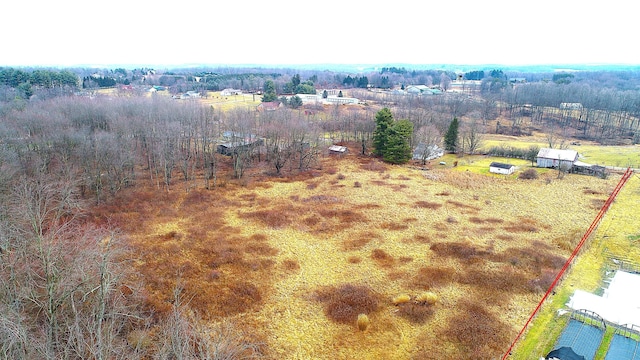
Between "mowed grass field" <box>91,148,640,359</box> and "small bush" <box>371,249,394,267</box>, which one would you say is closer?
"mowed grass field" <box>91,148,640,359</box>

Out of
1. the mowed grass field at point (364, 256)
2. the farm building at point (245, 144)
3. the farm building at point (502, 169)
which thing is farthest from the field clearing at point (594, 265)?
the farm building at point (245, 144)

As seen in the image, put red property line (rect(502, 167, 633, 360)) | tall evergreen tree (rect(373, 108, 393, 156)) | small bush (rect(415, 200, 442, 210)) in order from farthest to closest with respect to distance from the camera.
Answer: tall evergreen tree (rect(373, 108, 393, 156)), small bush (rect(415, 200, 442, 210)), red property line (rect(502, 167, 633, 360))

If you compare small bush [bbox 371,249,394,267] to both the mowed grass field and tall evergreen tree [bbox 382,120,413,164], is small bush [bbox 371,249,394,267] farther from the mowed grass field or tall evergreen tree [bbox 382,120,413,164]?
tall evergreen tree [bbox 382,120,413,164]

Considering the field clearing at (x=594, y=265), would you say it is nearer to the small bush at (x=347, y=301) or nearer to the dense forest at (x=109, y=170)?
the small bush at (x=347, y=301)

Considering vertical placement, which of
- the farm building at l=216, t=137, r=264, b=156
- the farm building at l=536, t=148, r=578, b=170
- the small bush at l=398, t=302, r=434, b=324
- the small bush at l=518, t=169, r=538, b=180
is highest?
the farm building at l=216, t=137, r=264, b=156

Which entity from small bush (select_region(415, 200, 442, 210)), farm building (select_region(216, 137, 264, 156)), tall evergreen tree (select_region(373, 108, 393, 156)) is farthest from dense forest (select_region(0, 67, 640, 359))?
small bush (select_region(415, 200, 442, 210))

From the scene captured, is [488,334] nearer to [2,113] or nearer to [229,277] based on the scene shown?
[229,277]

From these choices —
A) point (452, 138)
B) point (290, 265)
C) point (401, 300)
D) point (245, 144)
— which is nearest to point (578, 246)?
point (401, 300)
